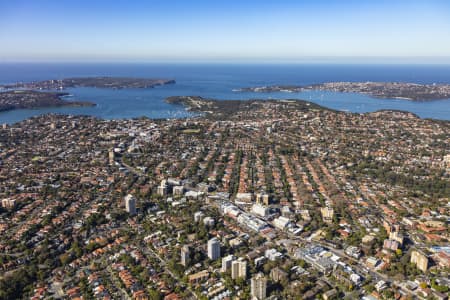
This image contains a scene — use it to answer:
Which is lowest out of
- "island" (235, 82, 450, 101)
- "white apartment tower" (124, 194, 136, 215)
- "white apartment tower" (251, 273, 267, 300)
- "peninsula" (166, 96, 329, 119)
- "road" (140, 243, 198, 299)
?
"road" (140, 243, 198, 299)

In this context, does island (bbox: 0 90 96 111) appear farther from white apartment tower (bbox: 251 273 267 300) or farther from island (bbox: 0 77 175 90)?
white apartment tower (bbox: 251 273 267 300)

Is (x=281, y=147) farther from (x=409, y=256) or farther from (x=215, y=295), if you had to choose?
(x=215, y=295)

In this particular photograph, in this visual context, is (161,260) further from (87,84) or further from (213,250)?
(87,84)

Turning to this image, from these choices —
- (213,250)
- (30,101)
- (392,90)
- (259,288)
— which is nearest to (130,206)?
(213,250)

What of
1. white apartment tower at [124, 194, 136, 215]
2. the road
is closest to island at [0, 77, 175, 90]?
white apartment tower at [124, 194, 136, 215]

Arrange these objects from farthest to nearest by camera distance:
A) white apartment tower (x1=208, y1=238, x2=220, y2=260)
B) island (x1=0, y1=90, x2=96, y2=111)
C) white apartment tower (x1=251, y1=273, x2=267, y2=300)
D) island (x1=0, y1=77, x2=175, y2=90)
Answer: island (x1=0, y1=77, x2=175, y2=90), island (x1=0, y1=90, x2=96, y2=111), white apartment tower (x1=208, y1=238, x2=220, y2=260), white apartment tower (x1=251, y1=273, x2=267, y2=300)

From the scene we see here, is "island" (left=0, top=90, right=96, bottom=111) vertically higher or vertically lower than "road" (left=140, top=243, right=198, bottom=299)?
higher

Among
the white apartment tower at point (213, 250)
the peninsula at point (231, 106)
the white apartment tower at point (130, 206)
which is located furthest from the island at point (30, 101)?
the white apartment tower at point (213, 250)

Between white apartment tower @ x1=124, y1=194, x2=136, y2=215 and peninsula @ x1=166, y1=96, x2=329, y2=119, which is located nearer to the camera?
white apartment tower @ x1=124, y1=194, x2=136, y2=215

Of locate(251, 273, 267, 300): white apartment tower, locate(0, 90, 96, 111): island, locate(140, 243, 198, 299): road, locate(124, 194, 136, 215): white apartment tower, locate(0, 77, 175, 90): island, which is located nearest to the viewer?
locate(251, 273, 267, 300): white apartment tower
